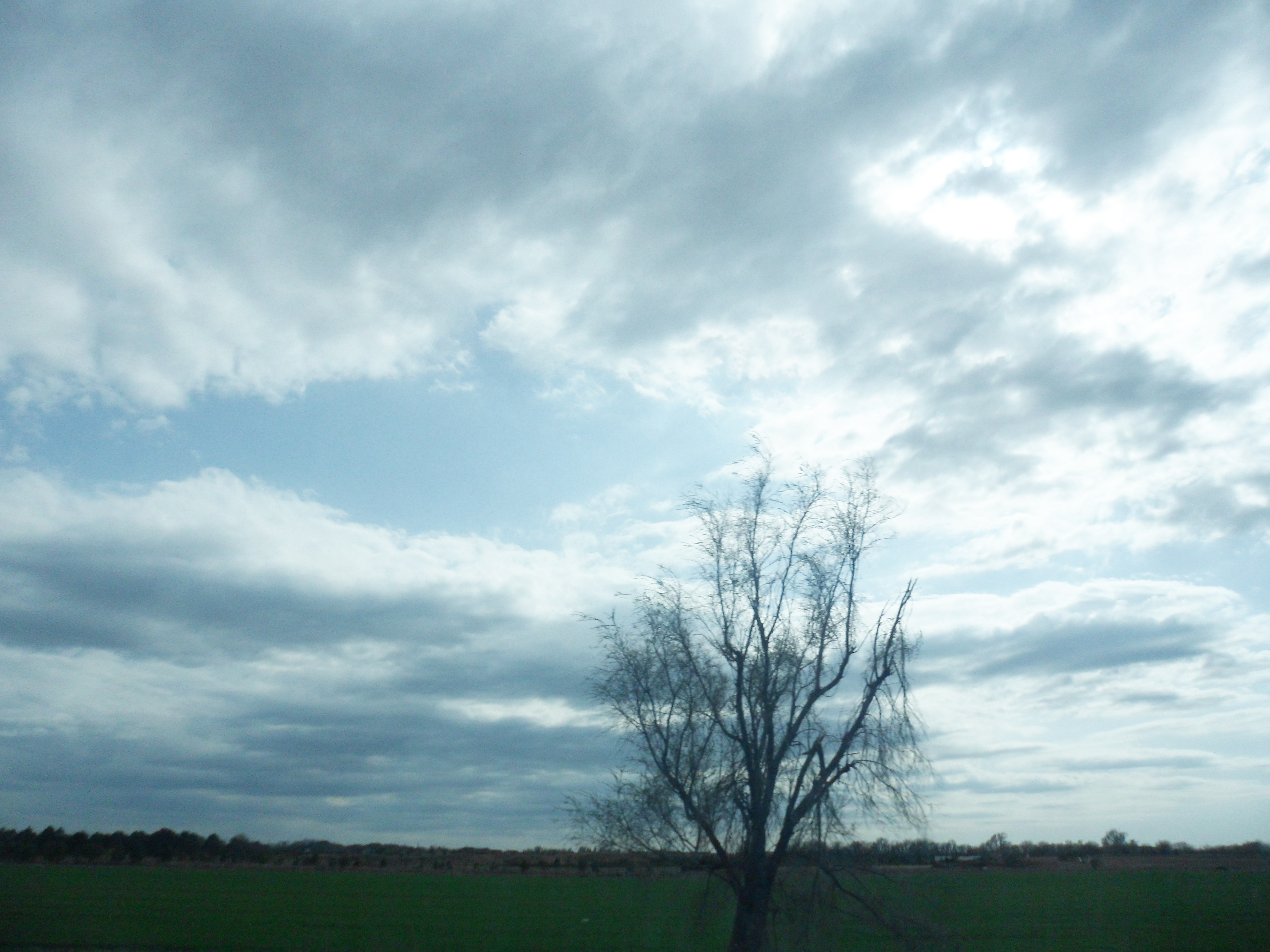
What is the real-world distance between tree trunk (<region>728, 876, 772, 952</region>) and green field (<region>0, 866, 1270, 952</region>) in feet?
2.42

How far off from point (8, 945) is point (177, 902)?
30077 mm

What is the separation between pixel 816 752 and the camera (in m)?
17.2

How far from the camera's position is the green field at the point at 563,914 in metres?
19.8

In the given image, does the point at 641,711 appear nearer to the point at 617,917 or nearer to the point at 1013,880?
the point at 617,917

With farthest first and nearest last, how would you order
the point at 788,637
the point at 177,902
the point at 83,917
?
the point at 177,902 < the point at 83,917 < the point at 788,637

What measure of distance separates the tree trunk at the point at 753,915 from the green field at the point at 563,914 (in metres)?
0.74

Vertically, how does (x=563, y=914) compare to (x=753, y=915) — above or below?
below

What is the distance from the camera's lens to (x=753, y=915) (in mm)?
16859

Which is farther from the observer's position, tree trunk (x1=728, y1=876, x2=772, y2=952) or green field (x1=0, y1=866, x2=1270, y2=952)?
green field (x1=0, y1=866, x2=1270, y2=952)

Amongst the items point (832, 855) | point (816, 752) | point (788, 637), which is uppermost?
point (788, 637)

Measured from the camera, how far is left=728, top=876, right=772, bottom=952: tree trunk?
55.2 ft

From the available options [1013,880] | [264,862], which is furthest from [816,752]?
[264,862]

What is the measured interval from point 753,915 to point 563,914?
146ft

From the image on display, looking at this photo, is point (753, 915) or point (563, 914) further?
point (563, 914)
